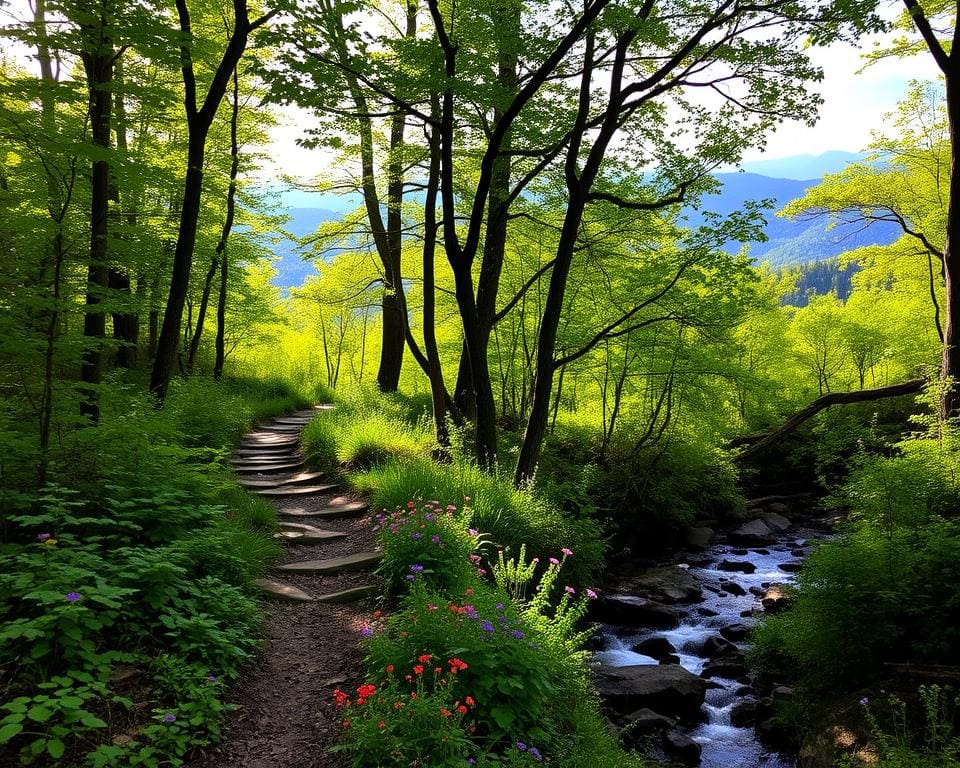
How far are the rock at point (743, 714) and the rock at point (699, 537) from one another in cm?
659

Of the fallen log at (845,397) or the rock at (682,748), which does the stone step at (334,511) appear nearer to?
the rock at (682,748)

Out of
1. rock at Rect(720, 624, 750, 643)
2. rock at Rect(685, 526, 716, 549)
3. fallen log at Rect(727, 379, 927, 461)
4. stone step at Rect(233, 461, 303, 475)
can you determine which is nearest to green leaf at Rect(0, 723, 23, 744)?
stone step at Rect(233, 461, 303, 475)

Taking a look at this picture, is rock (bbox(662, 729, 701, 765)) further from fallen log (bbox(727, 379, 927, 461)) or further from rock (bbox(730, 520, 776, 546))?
rock (bbox(730, 520, 776, 546))

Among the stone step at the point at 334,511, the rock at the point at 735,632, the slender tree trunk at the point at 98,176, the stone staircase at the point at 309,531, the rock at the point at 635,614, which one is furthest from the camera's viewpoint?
the rock at the point at 635,614

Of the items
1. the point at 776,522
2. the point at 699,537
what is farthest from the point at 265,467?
the point at 776,522

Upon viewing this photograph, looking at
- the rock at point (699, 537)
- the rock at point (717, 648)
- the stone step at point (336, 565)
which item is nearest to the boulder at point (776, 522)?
the rock at point (699, 537)

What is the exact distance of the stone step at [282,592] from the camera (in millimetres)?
4719

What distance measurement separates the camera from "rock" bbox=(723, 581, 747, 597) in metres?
9.67

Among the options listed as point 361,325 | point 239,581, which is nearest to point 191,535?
point 239,581

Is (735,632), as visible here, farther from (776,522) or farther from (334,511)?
(776,522)

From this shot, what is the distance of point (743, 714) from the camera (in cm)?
593

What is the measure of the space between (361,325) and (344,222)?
2369 centimetres

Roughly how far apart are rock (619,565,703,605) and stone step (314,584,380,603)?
19.6ft

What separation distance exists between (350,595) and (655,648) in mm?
4761
